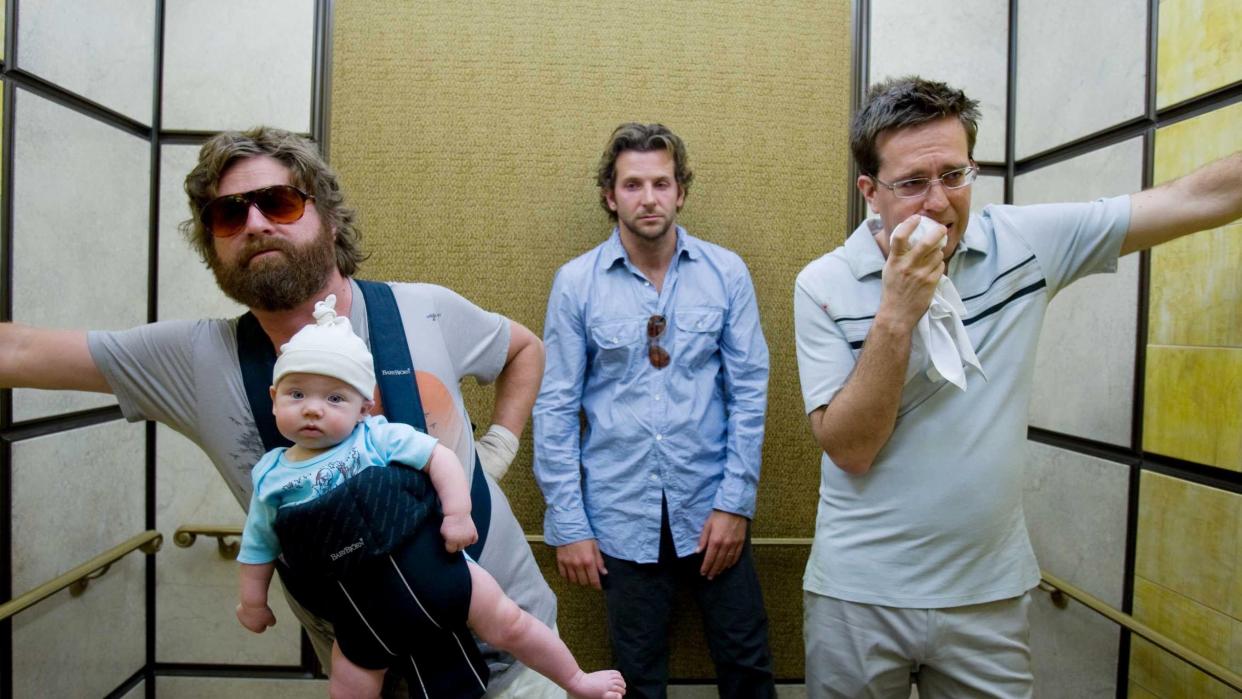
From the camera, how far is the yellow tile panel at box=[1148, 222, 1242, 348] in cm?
161

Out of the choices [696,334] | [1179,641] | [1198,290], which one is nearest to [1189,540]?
[1179,641]

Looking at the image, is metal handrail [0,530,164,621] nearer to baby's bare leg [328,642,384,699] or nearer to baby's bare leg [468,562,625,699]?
baby's bare leg [328,642,384,699]

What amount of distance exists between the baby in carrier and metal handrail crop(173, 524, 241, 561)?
1.36 metres

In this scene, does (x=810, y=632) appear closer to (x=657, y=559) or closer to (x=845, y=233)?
(x=657, y=559)

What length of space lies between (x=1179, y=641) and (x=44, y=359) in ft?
8.13

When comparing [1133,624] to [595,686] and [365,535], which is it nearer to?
[595,686]

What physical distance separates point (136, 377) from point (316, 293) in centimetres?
37

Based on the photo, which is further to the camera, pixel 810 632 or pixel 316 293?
pixel 810 632

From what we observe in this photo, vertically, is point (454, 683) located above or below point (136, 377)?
below

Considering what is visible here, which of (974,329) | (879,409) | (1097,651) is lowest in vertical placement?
(1097,651)

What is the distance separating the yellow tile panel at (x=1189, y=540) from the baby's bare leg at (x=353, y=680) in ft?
5.73

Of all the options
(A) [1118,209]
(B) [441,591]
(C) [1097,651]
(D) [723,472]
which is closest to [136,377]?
(B) [441,591]

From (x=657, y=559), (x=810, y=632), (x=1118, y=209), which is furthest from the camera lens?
(x=657, y=559)

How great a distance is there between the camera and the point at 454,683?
50.4 inches
